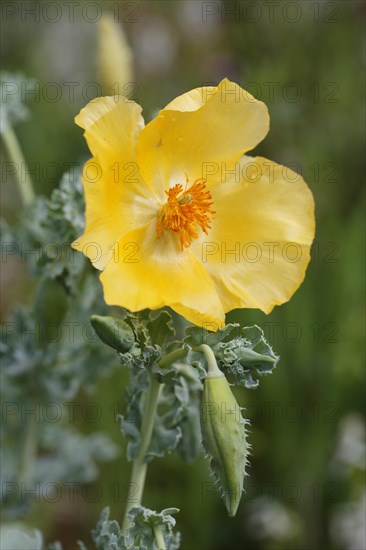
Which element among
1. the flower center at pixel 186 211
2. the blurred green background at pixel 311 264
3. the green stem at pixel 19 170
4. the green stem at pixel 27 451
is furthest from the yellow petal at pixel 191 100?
the green stem at pixel 27 451

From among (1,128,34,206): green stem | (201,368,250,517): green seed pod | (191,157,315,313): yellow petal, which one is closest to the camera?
(201,368,250,517): green seed pod

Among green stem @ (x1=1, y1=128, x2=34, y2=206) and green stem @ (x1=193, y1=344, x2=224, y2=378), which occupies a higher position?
green stem @ (x1=1, y1=128, x2=34, y2=206)

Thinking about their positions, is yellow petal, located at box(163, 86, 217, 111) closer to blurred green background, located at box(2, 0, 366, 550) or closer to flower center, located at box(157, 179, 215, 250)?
flower center, located at box(157, 179, 215, 250)

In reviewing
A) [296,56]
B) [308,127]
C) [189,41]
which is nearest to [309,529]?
[308,127]

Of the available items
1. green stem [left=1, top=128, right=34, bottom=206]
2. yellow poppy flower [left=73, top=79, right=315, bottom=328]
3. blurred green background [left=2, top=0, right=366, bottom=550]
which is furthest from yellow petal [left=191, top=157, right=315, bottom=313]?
green stem [left=1, top=128, right=34, bottom=206]

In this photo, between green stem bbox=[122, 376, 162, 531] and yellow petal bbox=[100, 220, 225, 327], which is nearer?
yellow petal bbox=[100, 220, 225, 327]

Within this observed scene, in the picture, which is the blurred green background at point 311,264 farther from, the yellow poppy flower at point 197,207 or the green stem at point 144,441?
the green stem at point 144,441

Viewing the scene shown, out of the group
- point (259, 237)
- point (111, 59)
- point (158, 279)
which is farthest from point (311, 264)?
point (158, 279)
